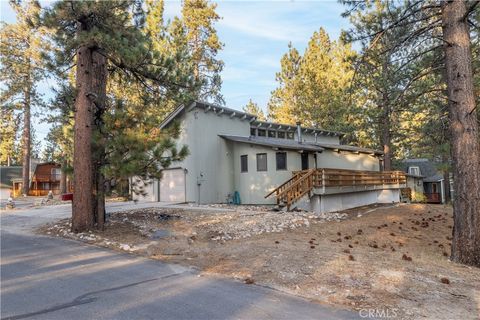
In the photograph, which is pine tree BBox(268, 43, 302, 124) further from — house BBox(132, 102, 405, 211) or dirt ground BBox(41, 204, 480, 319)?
dirt ground BBox(41, 204, 480, 319)

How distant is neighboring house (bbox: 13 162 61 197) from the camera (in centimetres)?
4566

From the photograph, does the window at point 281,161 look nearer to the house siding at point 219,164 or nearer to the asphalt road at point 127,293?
the house siding at point 219,164

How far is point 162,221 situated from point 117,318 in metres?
8.24

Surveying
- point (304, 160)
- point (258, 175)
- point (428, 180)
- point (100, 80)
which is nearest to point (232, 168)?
point (258, 175)

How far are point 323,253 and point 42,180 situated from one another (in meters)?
48.7

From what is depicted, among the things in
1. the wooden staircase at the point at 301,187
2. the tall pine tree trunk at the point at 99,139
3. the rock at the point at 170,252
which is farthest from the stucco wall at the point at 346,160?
the rock at the point at 170,252

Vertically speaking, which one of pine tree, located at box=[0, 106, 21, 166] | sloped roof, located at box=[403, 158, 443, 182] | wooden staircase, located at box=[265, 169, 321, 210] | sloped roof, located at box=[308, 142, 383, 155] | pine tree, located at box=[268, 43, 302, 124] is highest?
pine tree, located at box=[268, 43, 302, 124]

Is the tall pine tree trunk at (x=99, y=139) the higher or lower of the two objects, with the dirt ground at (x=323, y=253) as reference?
higher

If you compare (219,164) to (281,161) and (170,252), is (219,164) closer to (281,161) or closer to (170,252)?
(281,161)

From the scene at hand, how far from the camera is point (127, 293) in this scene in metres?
4.84

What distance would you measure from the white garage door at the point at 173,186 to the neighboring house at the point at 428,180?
29240 millimetres

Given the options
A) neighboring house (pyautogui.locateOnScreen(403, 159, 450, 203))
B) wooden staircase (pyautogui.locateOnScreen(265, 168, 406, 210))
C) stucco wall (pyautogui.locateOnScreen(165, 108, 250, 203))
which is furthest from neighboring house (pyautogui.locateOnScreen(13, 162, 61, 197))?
neighboring house (pyautogui.locateOnScreen(403, 159, 450, 203))

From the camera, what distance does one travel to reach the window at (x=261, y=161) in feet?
64.3

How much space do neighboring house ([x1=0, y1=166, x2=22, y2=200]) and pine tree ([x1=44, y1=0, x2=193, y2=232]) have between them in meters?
41.4
